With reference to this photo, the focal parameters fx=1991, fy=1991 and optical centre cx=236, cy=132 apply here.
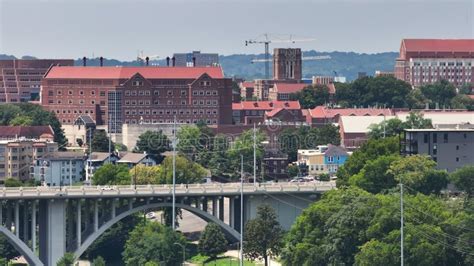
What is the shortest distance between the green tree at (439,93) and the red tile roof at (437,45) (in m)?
12.8

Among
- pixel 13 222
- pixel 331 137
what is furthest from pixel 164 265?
pixel 331 137

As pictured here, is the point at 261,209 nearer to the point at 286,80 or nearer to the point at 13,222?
the point at 13,222

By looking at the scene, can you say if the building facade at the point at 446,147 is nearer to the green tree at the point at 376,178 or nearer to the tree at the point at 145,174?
the green tree at the point at 376,178

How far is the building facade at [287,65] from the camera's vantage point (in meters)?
175

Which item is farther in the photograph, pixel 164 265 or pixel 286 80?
pixel 286 80

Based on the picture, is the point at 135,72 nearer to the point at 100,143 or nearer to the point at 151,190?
the point at 100,143

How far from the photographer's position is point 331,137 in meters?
123

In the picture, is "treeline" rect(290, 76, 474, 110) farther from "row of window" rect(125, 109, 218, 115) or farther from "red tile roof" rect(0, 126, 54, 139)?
"red tile roof" rect(0, 126, 54, 139)

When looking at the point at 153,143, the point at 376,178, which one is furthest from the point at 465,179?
the point at 153,143

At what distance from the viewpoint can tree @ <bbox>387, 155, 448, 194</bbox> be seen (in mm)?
77688

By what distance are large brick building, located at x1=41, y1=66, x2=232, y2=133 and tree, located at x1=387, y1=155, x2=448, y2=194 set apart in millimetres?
53128

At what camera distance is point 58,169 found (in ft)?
347

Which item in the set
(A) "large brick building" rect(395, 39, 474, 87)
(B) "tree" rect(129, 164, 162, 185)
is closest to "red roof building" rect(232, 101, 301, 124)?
(A) "large brick building" rect(395, 39, 474, 87)

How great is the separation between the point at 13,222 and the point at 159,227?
262 inches
